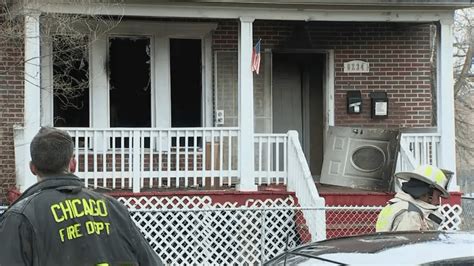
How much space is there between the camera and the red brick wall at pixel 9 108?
10845 millimetres

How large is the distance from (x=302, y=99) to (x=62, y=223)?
9.96m

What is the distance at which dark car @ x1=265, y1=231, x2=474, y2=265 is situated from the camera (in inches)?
123

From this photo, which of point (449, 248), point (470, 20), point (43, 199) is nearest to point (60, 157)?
point (43, 199)

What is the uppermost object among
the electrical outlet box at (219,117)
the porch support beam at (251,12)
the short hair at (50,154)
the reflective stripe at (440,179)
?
the porch support beam at (251,12)

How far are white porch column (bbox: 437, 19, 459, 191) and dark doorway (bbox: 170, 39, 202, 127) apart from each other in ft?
13.2

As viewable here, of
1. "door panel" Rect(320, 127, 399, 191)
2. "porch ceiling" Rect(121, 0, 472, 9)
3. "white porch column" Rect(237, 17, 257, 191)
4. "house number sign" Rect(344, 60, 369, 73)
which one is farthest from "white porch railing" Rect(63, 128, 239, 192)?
"house number sign" Rect(344, 60, 369, 73)

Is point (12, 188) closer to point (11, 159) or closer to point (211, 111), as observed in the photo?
point (11, 159)

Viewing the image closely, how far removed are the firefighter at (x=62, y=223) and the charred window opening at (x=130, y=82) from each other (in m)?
8.49

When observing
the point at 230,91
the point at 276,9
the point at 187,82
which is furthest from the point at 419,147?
the point at 187,82

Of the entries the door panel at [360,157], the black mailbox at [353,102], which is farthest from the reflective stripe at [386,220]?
the black mailbox at [353,102]

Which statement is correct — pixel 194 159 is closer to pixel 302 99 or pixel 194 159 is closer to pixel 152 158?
pixel 152 158

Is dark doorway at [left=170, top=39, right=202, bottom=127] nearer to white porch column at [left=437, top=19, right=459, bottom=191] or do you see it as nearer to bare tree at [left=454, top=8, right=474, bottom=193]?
white porch column at [left=437, top=19, right=459, bottom=191]

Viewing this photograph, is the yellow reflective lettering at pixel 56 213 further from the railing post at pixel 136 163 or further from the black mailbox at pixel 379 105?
the black mailbox at pixel 379 105

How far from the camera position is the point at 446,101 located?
10.7 metres
